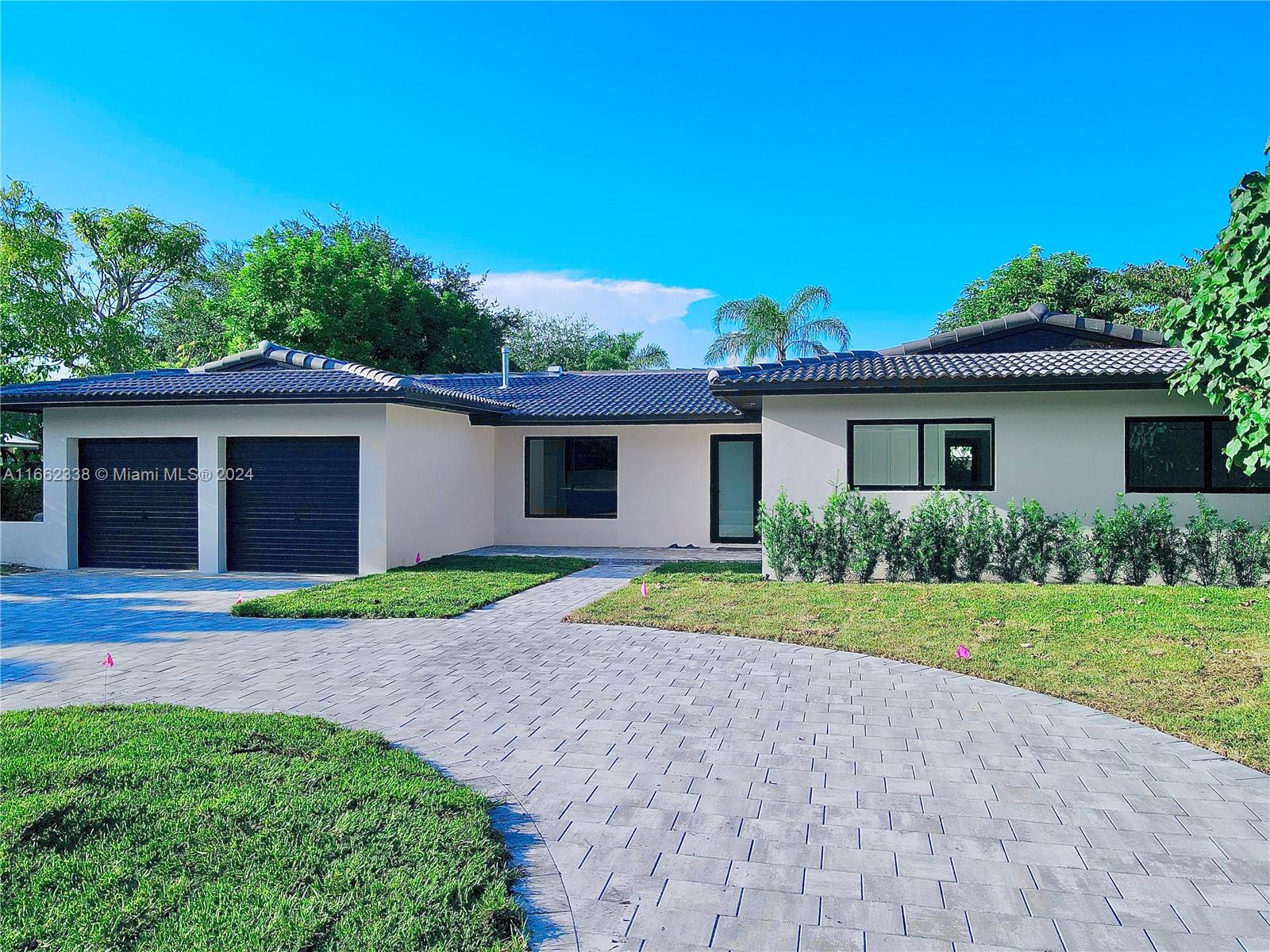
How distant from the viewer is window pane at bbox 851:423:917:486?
469 inches

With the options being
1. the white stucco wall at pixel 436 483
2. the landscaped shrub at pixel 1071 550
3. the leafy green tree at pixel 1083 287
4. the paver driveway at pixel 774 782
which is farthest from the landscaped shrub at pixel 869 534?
the leafy green tree at pixel 1083 287

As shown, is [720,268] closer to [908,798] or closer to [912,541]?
[912,541]

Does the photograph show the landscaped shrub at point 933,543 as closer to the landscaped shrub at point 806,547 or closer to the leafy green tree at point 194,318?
the landscaped shrub at point 806,547

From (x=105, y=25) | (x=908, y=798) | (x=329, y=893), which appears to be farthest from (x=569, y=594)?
(x=105, y=25)

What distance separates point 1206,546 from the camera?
35.4ft

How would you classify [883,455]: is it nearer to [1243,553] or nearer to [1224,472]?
[1224,472]

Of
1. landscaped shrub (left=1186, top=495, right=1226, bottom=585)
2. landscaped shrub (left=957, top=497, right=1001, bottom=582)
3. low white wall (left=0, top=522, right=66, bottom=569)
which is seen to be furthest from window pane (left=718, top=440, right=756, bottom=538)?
low white wall (left=0, top=522, right=66, bottom=569)


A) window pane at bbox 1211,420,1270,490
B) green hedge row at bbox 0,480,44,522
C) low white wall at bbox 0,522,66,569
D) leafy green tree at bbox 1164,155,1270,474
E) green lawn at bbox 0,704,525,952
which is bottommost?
green lawn at bbox 0,704,525,952

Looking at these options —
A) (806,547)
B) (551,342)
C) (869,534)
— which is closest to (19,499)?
(806,547)

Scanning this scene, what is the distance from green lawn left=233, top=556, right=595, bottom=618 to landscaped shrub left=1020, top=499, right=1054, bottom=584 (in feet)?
22.6

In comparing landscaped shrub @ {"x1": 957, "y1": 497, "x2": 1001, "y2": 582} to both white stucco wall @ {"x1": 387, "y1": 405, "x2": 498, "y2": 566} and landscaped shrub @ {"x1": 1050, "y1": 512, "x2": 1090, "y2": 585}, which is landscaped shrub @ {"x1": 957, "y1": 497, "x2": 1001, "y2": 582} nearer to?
landscaped shrub @ {"x1": 1050, "y1": 512, "x2": 1090, "y2": 585}

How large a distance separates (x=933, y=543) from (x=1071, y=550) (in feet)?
6.08

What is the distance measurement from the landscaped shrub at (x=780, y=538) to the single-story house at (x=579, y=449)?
34cm

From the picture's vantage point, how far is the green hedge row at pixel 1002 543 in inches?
427
